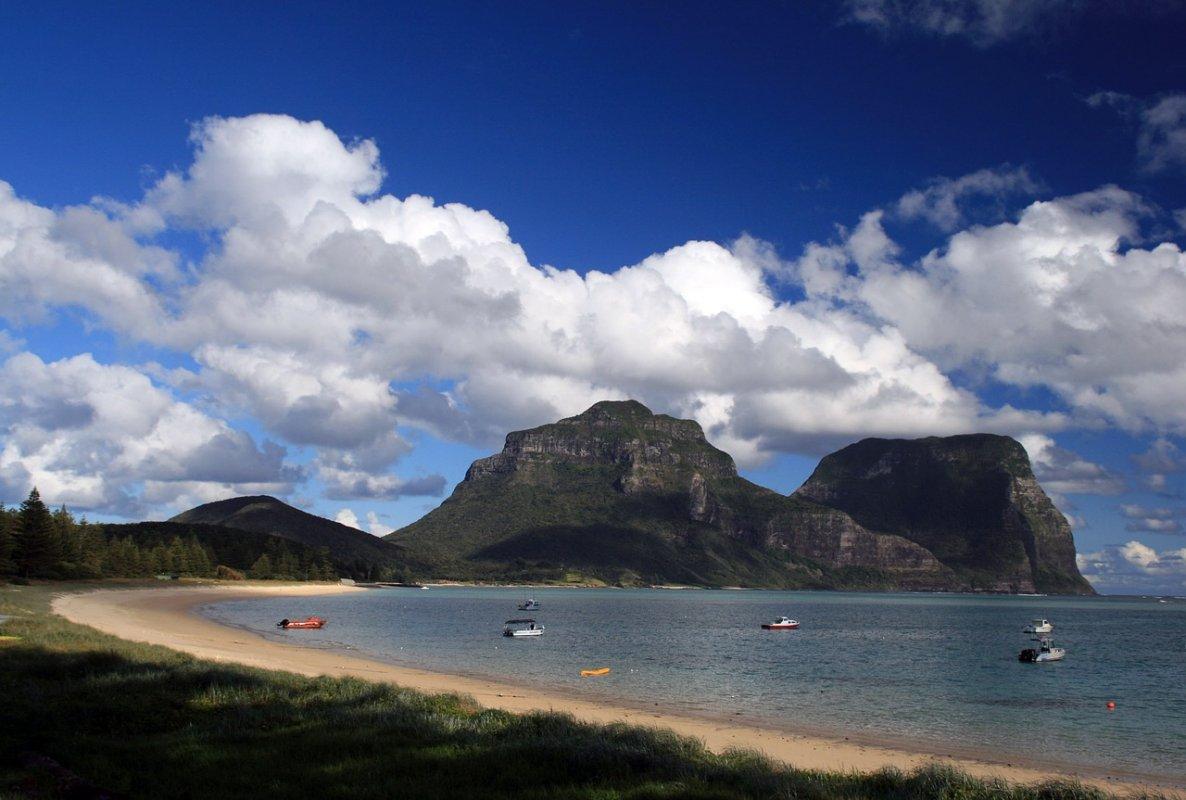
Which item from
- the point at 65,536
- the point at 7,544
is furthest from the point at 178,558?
the point at 7,544

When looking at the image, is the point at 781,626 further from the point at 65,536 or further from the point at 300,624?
the point at 65,536

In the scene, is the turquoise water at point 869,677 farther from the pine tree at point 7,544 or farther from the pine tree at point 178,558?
the pine tree at point 178,558

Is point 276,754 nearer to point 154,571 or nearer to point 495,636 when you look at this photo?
point 495,636

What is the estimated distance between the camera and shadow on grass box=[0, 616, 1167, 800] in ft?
44.6

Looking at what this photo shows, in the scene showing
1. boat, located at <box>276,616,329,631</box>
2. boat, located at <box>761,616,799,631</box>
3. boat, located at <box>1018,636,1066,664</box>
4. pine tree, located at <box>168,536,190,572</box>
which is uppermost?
pine tree, located at <box>168,536,190,572</box>

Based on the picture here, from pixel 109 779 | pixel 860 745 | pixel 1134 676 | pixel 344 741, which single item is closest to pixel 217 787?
pixel 109 779

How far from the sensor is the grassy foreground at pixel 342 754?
44.0 ft

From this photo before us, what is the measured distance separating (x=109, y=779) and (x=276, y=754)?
110 inches

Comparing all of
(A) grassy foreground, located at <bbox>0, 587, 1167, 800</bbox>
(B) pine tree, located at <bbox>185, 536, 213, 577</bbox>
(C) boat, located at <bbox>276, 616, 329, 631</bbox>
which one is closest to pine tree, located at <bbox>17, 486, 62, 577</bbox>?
(C) boat, located at <bbox>276, 616, 329, 631</bbox>

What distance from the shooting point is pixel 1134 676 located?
6116 cm

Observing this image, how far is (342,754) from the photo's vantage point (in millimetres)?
15625

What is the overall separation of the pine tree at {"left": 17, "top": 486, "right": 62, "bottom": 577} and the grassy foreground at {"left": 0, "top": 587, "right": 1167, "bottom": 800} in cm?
10799

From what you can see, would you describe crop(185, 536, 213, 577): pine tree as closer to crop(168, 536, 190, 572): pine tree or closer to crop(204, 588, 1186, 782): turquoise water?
crop(168, 536, 190, 572): pine tree

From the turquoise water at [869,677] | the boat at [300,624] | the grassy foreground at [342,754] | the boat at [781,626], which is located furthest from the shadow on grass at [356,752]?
the boat at [781,626]
